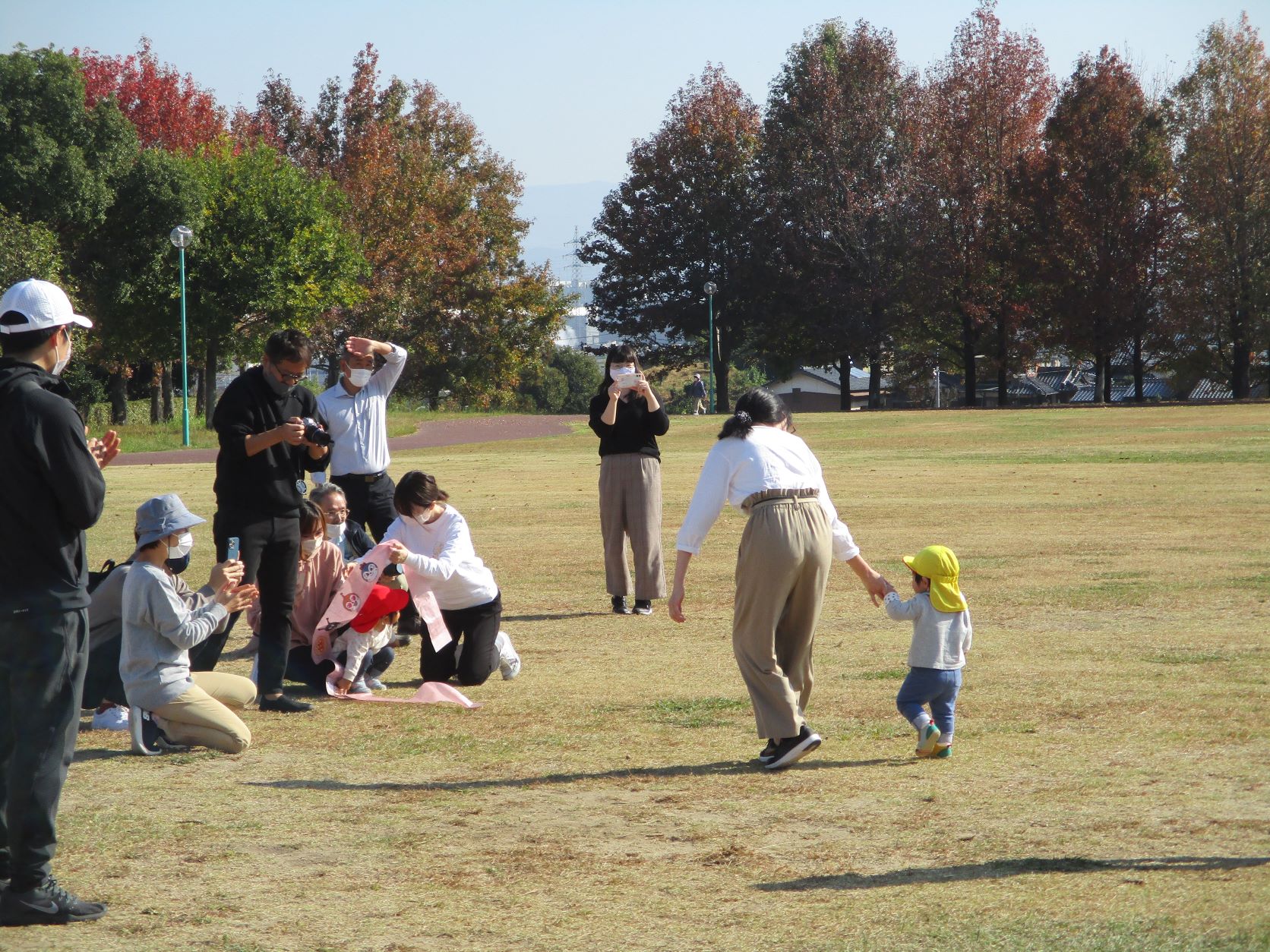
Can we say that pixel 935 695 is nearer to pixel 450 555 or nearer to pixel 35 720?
pixel 450 555

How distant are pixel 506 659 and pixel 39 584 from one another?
178 inches

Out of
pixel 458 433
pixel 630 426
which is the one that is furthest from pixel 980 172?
pixel 630 426

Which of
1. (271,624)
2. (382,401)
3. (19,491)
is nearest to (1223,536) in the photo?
(382,401)

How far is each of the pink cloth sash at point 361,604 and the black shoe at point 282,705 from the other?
0.54 meters

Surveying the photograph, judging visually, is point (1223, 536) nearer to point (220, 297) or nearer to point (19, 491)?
point (19, 491)

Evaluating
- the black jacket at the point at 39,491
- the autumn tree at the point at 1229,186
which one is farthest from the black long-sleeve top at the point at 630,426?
the autumn tree at the point at 1229,186

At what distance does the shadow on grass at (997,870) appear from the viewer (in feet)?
15.6

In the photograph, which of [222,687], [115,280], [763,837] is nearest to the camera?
[763,837]

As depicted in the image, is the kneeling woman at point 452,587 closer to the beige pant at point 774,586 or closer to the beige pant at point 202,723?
the beige pant at point 202,723

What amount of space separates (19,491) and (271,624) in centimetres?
349

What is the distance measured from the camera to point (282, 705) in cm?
780

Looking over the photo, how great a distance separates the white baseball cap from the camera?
4.41 m

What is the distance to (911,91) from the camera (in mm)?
61469

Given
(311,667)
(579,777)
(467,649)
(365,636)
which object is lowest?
(579,777)
